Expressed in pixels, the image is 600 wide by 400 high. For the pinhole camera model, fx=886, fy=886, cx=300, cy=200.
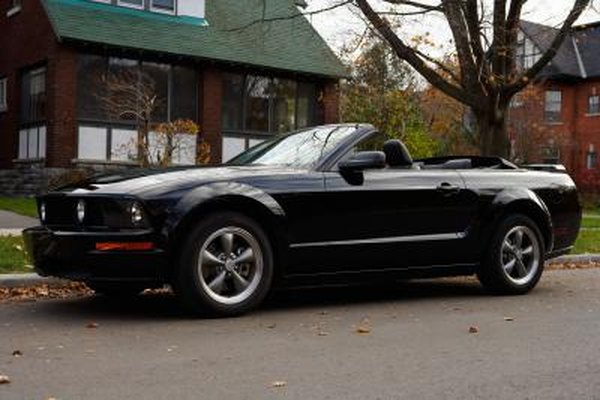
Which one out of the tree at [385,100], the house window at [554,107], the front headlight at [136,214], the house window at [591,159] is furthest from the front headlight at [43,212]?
the house window at [554,107]

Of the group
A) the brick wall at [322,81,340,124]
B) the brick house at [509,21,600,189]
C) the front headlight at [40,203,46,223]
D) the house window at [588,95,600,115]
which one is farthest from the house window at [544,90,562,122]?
the front headlight at [40,203,46,223]

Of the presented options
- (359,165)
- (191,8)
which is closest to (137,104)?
(191,8)

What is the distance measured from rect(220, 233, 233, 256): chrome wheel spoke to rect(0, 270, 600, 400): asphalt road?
0.53 meters

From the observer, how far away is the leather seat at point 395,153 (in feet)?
24.9

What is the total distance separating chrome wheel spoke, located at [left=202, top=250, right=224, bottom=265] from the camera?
646cm

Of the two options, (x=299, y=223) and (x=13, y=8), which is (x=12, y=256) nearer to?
(x=299, y=223)

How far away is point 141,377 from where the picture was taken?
Result: 15.8 ft

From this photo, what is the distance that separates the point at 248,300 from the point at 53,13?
52.9 ft

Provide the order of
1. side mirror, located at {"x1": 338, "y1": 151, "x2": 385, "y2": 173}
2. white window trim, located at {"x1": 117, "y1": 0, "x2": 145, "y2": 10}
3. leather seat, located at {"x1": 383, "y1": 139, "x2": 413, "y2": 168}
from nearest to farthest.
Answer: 1. side mirror, located at {"x1": 338, "y1": 151, "x2": 385, "y2": 173}
2. leather seat, located at {"x1": 383, "y1": 139, "x2": 413, "y2": 168}
3. white window trim, located at {"x1": 117, "y1": 0, "x2": 145, "y2": 10}

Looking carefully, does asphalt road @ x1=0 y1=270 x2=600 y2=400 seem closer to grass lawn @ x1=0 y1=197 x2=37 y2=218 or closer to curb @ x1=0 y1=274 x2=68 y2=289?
curb @ x1=0 y1=274 x2=68 y2=289

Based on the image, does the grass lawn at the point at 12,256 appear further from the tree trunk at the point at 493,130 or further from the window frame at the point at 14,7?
the window frame at the point at 14,7

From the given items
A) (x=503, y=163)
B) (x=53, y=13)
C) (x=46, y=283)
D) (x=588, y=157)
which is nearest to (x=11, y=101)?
(x=53, y=13)

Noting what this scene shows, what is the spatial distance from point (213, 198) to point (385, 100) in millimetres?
23963

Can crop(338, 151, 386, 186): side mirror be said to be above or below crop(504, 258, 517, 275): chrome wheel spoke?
above
